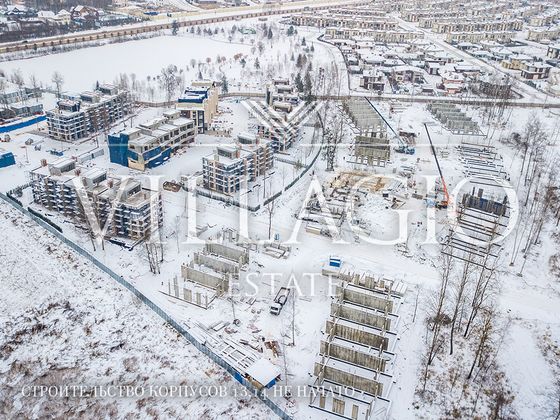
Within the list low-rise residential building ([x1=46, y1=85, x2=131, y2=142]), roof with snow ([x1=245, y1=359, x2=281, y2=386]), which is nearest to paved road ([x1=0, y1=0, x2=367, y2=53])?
low-rise residential building ([x1=46, y1=85, x2=131, y2=142])

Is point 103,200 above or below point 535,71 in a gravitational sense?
below

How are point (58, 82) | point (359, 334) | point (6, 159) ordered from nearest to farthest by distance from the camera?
point (359, 334), point (6, 159), point (58, 82)

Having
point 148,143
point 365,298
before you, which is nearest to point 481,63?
point 148,143

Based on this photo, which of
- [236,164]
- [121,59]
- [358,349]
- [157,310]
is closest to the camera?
[358,349]

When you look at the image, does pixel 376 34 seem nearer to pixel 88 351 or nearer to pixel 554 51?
pixel 554 51

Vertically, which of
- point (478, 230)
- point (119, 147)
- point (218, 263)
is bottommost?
point (218, 263)

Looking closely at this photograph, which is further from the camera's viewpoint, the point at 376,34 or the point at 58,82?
the point at 376,34
